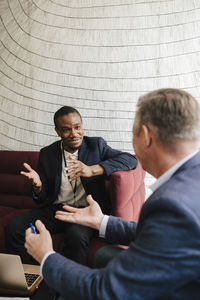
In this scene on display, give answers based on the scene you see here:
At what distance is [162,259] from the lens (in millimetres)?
700

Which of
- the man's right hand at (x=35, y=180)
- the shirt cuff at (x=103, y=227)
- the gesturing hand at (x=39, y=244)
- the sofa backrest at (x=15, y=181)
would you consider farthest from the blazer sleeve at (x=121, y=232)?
the sofa backrest at (x=15, y=181)

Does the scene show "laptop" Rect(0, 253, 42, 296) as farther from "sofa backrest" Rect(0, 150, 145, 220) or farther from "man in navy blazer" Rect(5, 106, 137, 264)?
"sofa backrest" Rect(0, 150, 145, 220)

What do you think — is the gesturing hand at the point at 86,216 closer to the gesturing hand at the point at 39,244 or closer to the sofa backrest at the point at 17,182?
the gesturing hand at the point at 39,244

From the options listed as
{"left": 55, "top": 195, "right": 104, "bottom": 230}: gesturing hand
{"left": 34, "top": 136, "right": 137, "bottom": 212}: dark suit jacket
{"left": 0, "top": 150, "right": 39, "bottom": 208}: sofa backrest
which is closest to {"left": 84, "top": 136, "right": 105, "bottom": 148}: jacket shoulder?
{"left": 34, "top": 136, "right": 137, "bottom": 212}: dark suit jacket

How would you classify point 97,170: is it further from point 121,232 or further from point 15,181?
point 15,181

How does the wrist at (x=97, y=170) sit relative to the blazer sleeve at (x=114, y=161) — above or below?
below

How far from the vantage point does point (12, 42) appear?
2.77 m

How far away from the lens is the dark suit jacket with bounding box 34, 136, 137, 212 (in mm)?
1933

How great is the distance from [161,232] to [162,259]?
7 cm

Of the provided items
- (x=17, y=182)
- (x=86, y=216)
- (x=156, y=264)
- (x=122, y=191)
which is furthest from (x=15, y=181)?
(x=156, y=264)

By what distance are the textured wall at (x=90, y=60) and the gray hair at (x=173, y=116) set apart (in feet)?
5.41

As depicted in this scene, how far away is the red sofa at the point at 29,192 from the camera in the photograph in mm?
1686

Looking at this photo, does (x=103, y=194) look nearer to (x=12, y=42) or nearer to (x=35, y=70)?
(x=35, y=70)

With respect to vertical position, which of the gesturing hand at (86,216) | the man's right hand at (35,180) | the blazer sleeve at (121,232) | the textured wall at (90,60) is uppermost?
the textured wall at (90,60)
